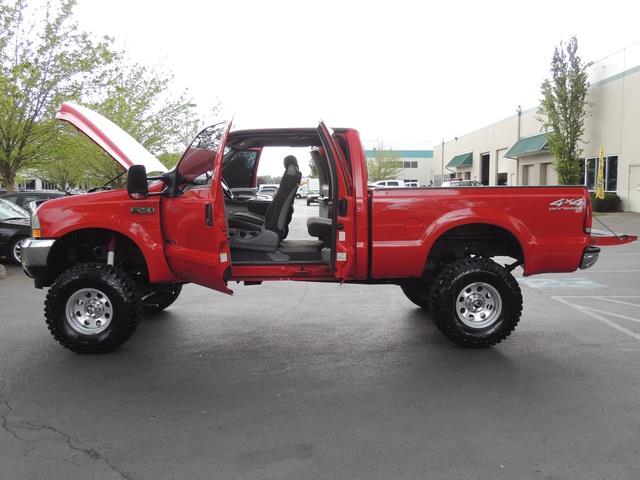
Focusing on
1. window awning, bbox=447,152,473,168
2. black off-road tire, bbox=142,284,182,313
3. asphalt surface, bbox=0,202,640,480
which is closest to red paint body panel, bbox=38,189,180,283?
asphalt surface, bbox=0,202,640,480

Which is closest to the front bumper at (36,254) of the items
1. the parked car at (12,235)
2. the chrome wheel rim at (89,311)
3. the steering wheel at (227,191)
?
the chrome wheel rim at (89,311)

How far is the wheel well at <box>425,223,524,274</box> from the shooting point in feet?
20.1

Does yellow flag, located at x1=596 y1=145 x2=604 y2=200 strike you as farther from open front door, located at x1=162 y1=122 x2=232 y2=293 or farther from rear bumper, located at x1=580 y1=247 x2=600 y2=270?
open front door, located at x1=162 y1=122 x2=232 y2=293

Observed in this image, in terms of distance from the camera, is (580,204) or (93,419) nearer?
(93,419)

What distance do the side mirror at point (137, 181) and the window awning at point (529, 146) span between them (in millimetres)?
31688

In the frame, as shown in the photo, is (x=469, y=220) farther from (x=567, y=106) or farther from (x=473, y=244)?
(x=567, y=106)

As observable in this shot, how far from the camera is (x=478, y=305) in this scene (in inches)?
234

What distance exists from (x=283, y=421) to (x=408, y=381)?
4.25ft

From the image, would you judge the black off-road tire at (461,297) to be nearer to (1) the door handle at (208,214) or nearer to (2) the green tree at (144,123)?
(1) the door handle at (208,214)

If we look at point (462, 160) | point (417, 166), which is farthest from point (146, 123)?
point (417, 166)

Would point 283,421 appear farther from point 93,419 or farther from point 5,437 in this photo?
point 5,437

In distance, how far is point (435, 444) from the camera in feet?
12.2

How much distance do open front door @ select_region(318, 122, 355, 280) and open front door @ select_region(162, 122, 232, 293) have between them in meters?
1.02

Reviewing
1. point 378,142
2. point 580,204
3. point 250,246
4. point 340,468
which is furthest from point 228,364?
point 378,142
